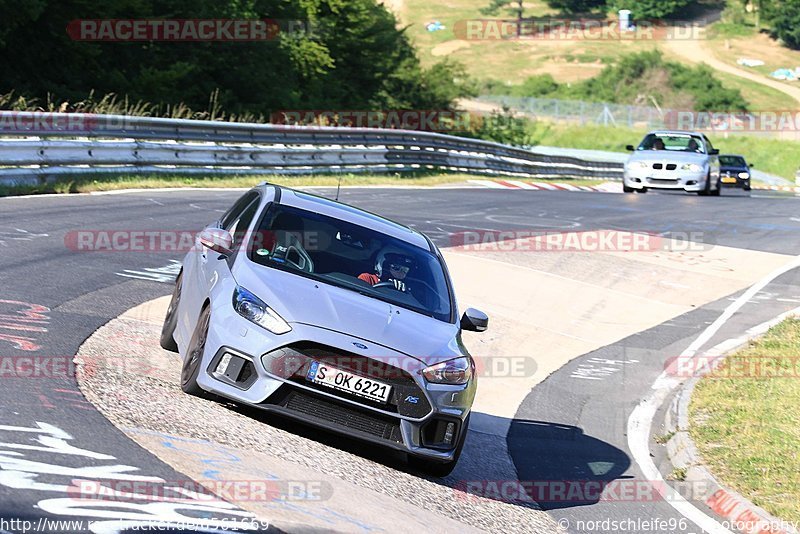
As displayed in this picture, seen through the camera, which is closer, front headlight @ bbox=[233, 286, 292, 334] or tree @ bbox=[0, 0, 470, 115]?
front headlight @ bbox=[233, 286, 292, 334]

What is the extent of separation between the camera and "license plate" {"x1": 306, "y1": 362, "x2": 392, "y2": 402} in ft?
23.0

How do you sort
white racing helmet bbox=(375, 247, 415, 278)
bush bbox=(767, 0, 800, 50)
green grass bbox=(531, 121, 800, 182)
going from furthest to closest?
bush bbox=(767, 0, 800, 50) < green grass bbox=(531, 121, 800, 182) < white racing helmet bbox=(375, 247, 415, 278)

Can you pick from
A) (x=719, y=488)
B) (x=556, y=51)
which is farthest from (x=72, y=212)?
(x=556, y=51)

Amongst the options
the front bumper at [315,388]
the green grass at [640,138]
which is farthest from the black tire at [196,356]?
the green grass at [640,138]

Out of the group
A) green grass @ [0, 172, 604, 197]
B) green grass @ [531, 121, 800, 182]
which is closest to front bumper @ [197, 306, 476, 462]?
green grass @ [0, 172, 604, 197]

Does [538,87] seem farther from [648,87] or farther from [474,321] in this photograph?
[474,321]

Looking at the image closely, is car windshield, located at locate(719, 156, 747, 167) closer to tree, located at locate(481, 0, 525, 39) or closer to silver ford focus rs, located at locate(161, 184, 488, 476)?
silver ford focus rs, located at locate(161, 184, 488, 476)

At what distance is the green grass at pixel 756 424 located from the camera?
→ 820 centimetres

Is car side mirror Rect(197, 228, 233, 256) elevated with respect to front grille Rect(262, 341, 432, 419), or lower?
elevated

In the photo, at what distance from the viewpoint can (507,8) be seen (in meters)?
131

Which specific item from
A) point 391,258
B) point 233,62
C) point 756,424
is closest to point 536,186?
point 233,62

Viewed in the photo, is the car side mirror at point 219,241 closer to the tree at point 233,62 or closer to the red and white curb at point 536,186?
the red and white curb at point 536,186

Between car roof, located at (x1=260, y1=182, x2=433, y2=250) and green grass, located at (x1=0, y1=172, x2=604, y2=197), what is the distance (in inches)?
370

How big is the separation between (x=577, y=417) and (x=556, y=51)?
108 m
